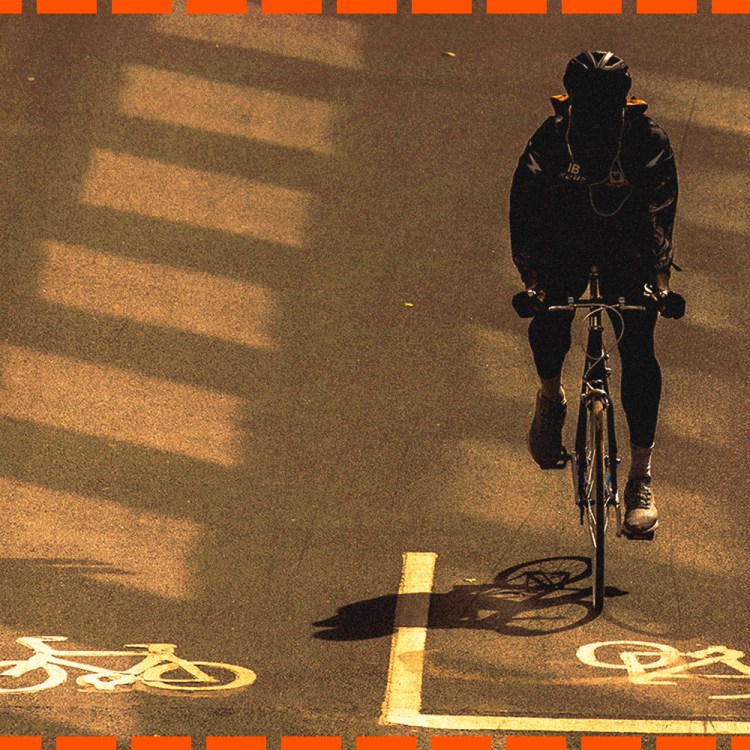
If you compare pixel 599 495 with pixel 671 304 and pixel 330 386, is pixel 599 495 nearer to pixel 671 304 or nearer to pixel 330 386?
pixel 671 304

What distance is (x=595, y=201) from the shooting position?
7.90 meters

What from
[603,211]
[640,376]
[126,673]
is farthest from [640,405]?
[126,673]

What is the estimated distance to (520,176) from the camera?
7945 millimetres

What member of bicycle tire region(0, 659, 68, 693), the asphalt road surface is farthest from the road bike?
bicycle tire region(0, 659, 68, 693)

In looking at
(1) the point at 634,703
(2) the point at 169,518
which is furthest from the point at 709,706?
(2) the point at 169,518

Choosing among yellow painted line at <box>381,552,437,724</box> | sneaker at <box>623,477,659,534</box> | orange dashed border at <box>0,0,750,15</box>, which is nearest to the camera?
yellow painted line at <box>381,552,437,724</box>

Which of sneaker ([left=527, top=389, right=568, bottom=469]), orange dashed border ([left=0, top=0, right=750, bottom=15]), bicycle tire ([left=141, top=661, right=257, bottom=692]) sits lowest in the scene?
bicycle tire ([left=141, top=661, right=257, bottom=692])

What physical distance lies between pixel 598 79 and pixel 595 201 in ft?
1.82

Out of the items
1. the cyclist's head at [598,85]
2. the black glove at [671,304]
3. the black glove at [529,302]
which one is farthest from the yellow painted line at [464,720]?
the cyclist's head at [598,85]

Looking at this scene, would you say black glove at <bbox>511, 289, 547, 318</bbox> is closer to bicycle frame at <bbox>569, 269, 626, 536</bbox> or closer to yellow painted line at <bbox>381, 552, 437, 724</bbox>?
bicycle frame at <bbox>569, 269, 626, 536</bbox>

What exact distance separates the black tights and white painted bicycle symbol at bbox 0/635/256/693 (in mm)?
1991

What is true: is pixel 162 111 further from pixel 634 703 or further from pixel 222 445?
pixel 634 703

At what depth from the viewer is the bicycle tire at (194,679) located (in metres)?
7.61

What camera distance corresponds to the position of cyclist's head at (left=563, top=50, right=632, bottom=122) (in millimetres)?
7613
